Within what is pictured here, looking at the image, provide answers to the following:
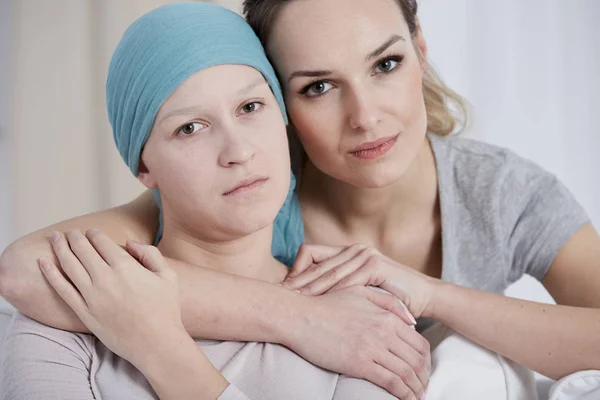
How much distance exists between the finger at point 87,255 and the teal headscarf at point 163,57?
236mm

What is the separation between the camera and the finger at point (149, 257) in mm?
1541

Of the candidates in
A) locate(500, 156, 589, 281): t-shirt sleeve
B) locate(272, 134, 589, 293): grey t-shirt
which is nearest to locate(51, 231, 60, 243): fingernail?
locate(272, 134, 589, 293): grey t-shirt

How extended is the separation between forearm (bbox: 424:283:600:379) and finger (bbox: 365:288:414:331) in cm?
10

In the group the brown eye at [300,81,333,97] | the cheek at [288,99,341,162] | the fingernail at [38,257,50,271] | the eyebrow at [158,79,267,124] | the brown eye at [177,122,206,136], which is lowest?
the fingernail at [38,257,50,271]

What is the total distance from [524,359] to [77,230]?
0.94 m

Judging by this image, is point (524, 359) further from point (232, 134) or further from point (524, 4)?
point (524, 4)

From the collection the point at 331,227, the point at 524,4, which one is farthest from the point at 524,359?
the point at 524,4

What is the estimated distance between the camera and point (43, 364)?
1.51m

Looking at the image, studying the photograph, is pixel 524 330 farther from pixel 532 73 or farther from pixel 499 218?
pixel 532 73

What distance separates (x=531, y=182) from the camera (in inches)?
84.0

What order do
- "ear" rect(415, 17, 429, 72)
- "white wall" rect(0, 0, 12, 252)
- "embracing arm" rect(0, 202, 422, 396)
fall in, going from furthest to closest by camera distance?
1. "white wall" rect(0, 0, 12, 252)
2. "ear" rect(415, 17, 429, 72)
3. "embracing arm" rect(0, 202, 422, 396)

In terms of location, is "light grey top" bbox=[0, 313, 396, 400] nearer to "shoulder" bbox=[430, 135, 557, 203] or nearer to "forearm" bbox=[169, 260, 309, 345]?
"forearm" bbox=[169, 260, 309, 345]

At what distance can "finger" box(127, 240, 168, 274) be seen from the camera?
1.54m

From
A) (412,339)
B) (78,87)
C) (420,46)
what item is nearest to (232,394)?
(412,339)
